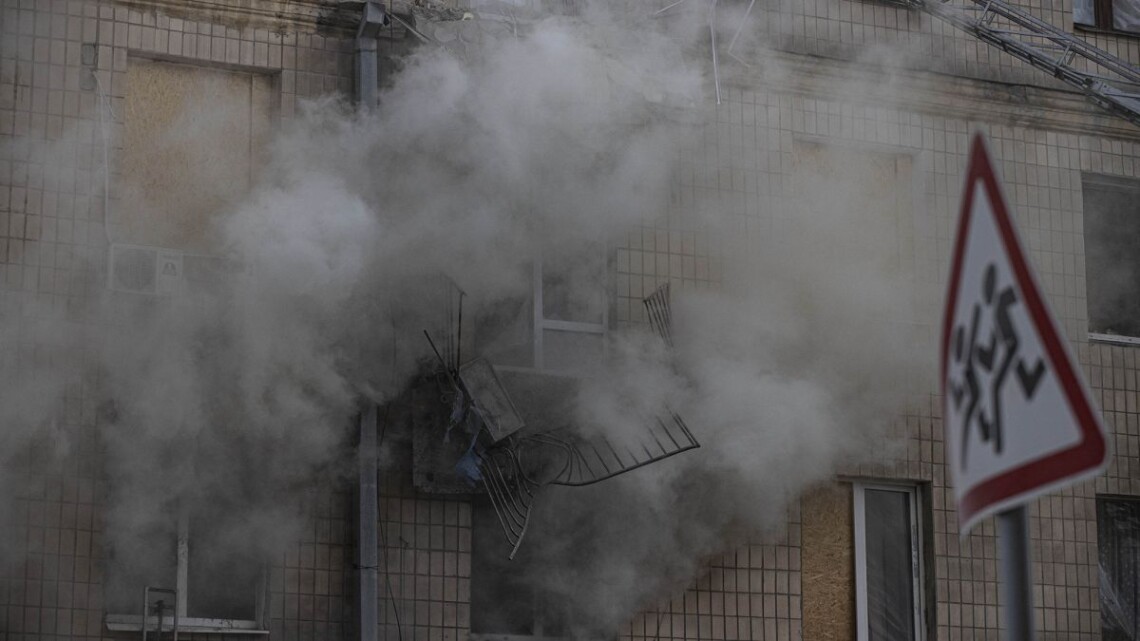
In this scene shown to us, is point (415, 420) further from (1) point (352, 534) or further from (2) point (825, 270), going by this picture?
(2) point (825, 270)

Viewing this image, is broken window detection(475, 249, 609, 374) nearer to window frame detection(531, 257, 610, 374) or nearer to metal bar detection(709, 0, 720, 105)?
window frame detection(531, 257, 610, 374)

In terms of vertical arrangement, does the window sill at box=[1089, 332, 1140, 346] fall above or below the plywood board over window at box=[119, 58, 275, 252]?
below

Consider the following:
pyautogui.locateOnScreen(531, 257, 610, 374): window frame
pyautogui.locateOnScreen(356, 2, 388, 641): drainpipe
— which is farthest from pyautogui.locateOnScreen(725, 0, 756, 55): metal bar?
pyautogui.locateOnScreen(356, 2, 388, 641): drainpipe

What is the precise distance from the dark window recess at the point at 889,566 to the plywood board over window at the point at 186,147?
17.0 ft

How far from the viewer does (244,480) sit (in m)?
10.6

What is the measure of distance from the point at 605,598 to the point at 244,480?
258 cm

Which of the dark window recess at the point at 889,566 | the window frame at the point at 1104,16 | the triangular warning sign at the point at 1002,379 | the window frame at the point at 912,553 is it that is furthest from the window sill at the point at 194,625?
the window frame at the point at 1104,16

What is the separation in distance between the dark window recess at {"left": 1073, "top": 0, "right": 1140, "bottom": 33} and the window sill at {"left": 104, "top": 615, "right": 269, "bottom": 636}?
831 centimetres

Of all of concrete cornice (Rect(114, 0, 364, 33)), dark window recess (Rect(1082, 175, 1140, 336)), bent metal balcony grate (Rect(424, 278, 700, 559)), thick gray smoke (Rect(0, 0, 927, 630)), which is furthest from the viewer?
dark window recess (Rect(1082, 175, 1140, 336))

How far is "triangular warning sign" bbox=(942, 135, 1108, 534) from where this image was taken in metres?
3.39

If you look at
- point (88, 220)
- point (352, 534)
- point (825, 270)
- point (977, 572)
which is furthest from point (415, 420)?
point (977, 572)

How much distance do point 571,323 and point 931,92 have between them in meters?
3.73

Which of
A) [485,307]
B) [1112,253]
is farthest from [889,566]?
[485,307]

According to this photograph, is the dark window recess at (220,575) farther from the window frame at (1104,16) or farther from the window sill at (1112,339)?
the window frame at (1104,16)
